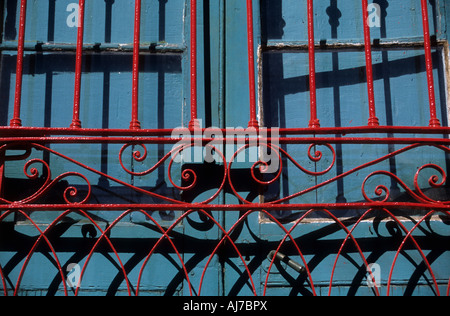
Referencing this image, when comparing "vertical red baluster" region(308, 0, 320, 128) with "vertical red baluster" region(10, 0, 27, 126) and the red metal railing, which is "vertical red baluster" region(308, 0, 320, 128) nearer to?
the red metal railing

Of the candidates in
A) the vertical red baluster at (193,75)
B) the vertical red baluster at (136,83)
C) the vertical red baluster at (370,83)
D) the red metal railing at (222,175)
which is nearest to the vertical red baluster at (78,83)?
the red metal railing at (222,175)

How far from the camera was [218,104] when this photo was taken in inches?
78.6

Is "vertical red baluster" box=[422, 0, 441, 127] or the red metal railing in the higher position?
"vertical red baluster" box=[422, 0, 441, 127]

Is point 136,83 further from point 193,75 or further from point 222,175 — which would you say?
point 222,175

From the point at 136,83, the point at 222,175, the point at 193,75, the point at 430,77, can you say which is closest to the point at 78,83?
the point at 136,83

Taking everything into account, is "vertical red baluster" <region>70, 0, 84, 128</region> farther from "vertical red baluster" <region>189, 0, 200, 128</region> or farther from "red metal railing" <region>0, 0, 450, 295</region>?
"vertical red baluster" <region>189, 0, 200, 128</region>

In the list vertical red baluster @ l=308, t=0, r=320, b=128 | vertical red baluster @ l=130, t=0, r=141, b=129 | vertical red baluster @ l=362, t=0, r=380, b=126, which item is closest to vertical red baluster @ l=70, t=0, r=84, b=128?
vertical red baluster @ l=130, t=0, r=141, b=129

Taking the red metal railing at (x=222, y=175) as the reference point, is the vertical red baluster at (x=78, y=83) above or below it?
above

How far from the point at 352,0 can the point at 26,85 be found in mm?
1451

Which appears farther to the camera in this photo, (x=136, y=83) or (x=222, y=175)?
(x=222, y=175)

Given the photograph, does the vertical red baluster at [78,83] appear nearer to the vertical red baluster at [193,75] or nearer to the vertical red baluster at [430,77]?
the vertical red baluster at [193,75]

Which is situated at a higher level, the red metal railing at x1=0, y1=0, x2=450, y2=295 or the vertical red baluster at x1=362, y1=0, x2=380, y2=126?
the vertical red baluster at x1=362, y1=0, x2=380, y2=126

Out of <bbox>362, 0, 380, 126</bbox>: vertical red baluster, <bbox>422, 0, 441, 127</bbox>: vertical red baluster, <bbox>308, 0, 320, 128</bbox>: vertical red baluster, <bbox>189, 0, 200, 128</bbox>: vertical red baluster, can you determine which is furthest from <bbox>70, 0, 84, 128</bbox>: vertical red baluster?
<bbox>422, 0, 441, 127</bbox>: vertical red baluster

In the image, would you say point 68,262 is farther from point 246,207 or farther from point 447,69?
point 447,69
